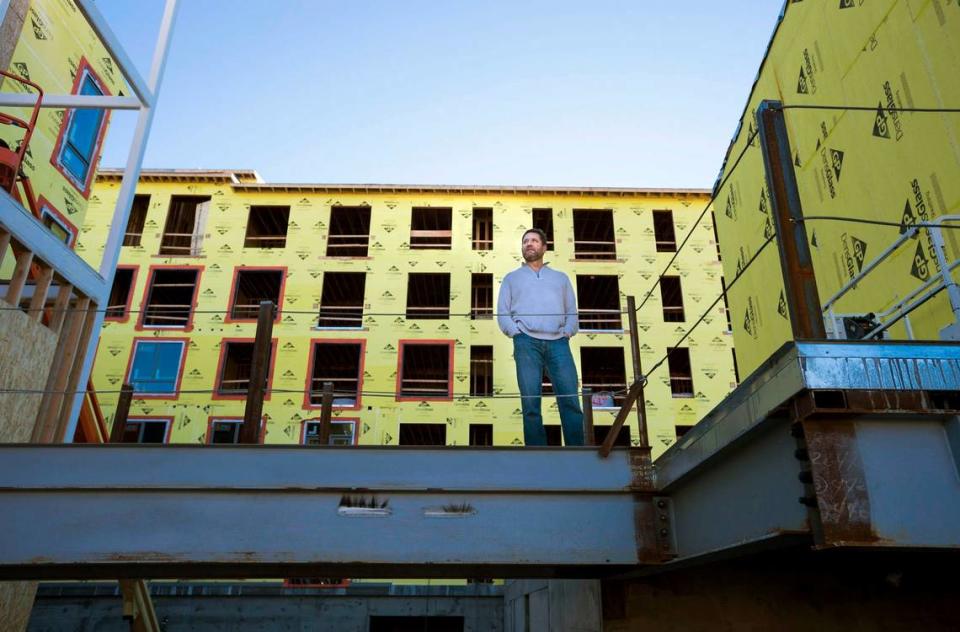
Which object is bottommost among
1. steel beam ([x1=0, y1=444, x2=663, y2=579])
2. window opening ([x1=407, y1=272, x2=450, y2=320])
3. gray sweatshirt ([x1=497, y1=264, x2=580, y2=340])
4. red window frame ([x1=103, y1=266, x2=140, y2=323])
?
steel beam ([x1=0, y1=444, x2=663, y2=579])

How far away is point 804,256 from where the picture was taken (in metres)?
3.24

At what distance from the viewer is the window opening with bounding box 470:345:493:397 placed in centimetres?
2483

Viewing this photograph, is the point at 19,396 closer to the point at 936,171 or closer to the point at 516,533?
the point at 516,533

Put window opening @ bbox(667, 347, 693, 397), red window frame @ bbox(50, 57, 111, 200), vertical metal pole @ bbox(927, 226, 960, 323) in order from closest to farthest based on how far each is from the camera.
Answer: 1. vertical metal pole @ bbox(927, 226, 960, 323)
2. red window frame @ bbox(50, 57, 111, 200)
3. window opening @ bbox(667, 347, 693, 397)

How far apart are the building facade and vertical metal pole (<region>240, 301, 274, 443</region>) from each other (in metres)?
17.0

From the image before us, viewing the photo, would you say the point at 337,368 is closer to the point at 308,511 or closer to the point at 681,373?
the point at 681,373

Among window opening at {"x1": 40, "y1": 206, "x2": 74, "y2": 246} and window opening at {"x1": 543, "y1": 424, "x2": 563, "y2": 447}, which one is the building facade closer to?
window opening at {"x1": 543, "y1": 424, "x2": 563, "y2": 447}

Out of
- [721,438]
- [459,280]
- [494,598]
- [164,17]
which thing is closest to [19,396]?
[164,17]

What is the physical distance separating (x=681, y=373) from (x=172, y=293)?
1919 cm

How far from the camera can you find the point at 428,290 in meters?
27.1

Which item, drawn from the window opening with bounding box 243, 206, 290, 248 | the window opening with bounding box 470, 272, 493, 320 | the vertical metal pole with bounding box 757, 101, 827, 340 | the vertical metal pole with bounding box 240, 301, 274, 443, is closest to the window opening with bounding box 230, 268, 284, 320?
the window opening with bounding box 243, 206, 290, 248

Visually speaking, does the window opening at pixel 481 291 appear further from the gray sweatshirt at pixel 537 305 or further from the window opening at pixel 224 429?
the gray sweatshirt at pixel 537 305

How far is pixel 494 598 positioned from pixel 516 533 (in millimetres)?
14748

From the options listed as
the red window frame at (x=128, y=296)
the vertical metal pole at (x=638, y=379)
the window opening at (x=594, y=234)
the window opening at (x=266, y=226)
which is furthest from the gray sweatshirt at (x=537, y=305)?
the red window frame at (x=128, y=296)
